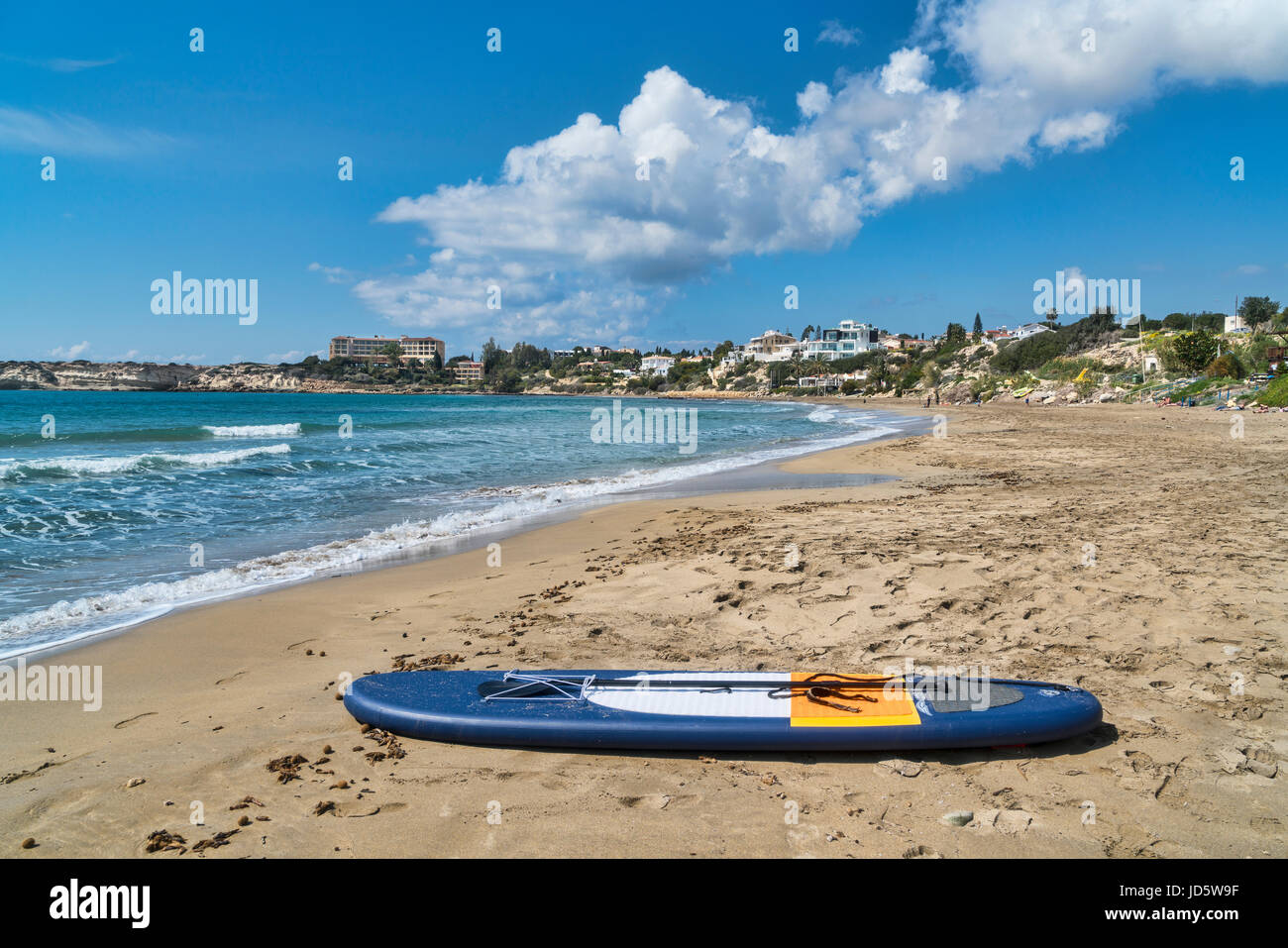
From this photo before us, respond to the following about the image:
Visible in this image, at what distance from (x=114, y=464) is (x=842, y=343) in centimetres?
12504

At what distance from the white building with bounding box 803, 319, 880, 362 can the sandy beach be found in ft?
398

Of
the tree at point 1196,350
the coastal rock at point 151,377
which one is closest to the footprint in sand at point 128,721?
the tree at point 1196,350

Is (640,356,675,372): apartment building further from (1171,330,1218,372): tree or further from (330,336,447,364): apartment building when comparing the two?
(1171,330,1218,372): tree

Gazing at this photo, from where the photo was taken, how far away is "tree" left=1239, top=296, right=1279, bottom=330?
53969mm

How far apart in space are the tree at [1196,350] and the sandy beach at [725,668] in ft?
129

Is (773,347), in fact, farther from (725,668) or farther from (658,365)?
(725,668)

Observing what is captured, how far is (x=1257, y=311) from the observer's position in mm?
54375

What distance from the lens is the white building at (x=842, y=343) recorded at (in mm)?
127312

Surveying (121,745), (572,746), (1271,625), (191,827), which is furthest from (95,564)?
(1271,625)

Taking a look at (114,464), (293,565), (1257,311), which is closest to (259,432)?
(114,464)

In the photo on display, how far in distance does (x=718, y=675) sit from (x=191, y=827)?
2.65 meters

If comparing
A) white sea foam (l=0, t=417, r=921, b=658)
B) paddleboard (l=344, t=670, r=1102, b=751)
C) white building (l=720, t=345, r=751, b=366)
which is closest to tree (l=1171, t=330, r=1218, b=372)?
white sea foam (l=0, t=417, r=921, b=658)
